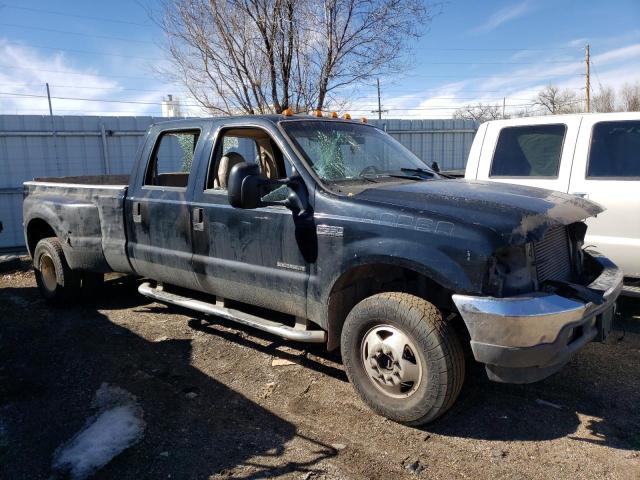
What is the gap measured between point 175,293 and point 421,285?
2.75 m

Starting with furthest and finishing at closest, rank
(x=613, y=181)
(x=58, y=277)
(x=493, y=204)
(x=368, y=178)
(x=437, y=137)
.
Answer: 1. (x=437, y=137)
2. (x=58, y=277)
3. (x=613, y=181)
4. (x=368, y=178)
5. (x=493, y=204)

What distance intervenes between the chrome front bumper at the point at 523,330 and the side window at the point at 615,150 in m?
2.63

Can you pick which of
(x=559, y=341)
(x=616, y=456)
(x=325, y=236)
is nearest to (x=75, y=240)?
(x=325, y=236)

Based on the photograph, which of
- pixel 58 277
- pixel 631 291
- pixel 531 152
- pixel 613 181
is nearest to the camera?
pixel 631 291

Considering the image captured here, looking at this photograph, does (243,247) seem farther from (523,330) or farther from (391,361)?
(523,330)

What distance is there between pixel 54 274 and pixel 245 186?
12.5 feet

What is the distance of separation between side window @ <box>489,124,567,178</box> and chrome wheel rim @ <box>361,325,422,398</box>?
3118mm

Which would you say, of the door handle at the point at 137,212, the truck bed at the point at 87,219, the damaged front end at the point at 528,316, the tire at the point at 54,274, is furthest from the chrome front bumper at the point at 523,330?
the tire at the point at 54,274

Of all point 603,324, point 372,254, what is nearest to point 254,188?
point 372,254

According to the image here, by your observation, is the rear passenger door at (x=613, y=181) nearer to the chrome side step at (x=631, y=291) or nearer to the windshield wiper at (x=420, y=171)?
the chrome side step at (x=631, y=291)

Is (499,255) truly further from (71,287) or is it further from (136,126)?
(136,126)

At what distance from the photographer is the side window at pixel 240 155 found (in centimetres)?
438

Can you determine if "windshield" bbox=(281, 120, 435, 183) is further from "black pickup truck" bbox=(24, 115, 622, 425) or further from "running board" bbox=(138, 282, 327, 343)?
Result: "running board" bbox=(138, 282, 327, 343)

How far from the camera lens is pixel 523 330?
2705 mm
